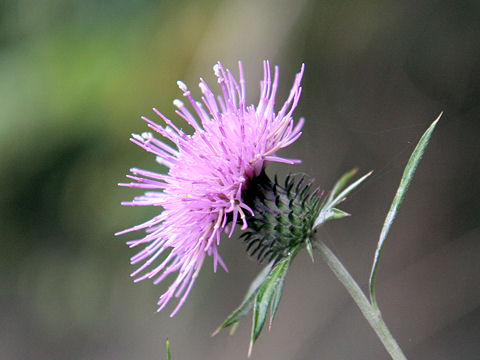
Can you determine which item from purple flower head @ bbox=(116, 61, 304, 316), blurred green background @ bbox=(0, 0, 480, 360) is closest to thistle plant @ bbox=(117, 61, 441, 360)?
purple flower head @ bbox=(116, 61, 304, 316)

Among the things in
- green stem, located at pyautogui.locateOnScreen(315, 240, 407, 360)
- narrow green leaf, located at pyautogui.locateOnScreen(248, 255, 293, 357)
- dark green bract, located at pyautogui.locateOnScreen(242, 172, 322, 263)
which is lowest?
green stem, located at pyautogui.locateOnScreen(315, 240, 407, 360)

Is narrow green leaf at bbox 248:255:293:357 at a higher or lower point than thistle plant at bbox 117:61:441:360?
lower

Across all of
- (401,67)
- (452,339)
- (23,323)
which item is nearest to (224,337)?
(452,339)

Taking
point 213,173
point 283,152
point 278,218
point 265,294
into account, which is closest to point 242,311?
point 265,294

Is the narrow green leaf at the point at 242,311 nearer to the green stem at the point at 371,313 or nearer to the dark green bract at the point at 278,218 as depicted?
the dark green bract at the point at 278,218

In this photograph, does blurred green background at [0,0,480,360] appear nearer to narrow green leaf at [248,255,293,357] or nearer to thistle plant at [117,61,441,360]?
thistle plant at [117,61,441,360]

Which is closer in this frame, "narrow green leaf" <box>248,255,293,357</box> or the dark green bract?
"narrow green leaf" <box>248,255,293,357</box>

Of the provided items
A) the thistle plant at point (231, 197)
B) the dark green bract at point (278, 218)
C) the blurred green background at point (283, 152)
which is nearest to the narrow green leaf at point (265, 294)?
the thistle plant at point (231, 197)
